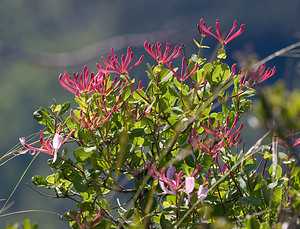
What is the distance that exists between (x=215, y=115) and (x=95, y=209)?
14.8 inches

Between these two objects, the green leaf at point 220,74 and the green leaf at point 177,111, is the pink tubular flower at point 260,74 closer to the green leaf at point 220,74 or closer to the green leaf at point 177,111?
the green leaf at point 220,74

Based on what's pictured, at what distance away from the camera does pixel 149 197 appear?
0.90 m

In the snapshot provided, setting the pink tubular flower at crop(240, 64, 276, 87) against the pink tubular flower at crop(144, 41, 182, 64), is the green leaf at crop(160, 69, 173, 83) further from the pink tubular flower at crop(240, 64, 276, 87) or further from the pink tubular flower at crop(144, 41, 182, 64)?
the pink tubular flower at crop(240, 64, 276, 87)

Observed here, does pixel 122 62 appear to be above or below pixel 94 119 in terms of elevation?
above

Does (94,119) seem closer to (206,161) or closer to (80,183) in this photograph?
(80,183)

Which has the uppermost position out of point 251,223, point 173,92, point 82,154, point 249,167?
point 173,92

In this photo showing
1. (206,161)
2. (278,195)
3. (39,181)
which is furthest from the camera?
(39,181)

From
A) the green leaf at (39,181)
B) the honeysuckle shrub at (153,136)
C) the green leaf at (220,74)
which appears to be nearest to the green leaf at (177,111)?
the honeysuckle shrub at (153,136)

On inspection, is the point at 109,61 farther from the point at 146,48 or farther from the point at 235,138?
the point at 235,138

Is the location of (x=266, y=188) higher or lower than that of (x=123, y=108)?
lower

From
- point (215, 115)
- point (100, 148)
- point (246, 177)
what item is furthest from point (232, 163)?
point (100, 148)

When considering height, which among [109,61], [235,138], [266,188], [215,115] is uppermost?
[109,61]

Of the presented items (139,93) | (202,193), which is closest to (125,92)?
(139,93)

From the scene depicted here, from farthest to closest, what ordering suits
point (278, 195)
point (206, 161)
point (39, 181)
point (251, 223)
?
point (39, 181)
point (206, 161)
point (278, 195)
point (251, 223)
